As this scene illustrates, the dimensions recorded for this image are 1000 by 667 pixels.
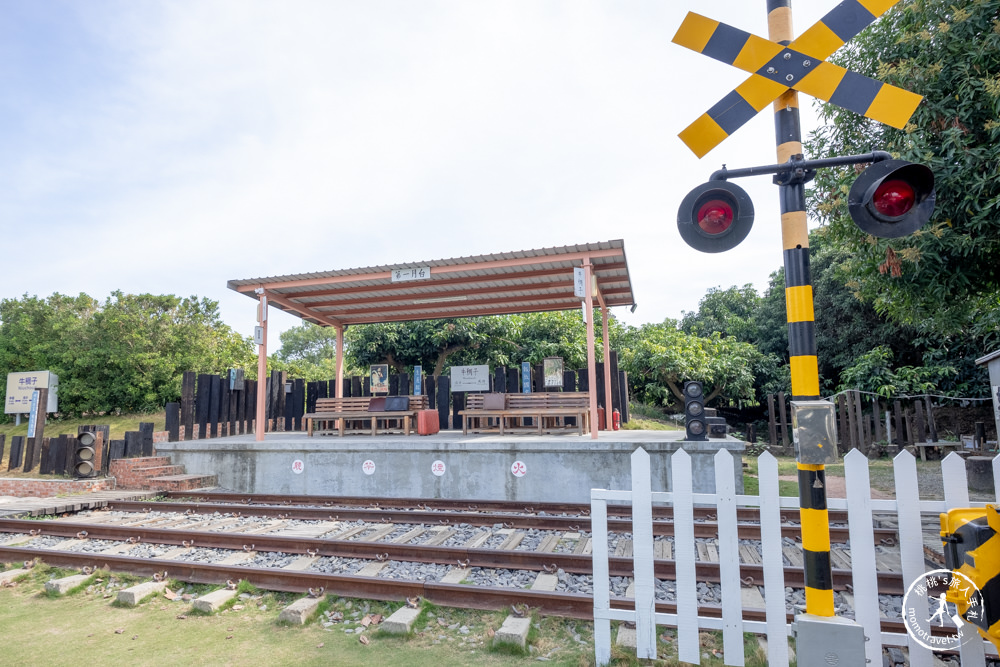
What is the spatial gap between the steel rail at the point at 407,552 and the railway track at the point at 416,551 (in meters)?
0.01

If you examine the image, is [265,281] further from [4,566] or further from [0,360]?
[0,360]

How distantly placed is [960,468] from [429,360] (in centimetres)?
1814

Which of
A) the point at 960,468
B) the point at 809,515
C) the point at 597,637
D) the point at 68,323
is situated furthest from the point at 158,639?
the point at 68,323

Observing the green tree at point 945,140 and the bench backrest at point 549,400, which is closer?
the green tree at point 945,140

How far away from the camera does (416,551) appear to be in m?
5.58

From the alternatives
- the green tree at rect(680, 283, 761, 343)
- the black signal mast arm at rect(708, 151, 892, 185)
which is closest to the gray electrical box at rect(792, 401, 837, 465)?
the black signal mast arm at rect(708, 151, 892, 185)

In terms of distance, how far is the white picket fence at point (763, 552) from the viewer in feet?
9.72

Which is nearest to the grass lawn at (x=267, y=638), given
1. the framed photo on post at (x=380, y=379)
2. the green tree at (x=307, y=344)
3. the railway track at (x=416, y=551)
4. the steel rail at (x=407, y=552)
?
the railway track at (x=416, y=551)

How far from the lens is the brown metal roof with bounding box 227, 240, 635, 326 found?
1016 cm

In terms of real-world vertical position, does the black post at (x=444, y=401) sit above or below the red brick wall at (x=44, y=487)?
above

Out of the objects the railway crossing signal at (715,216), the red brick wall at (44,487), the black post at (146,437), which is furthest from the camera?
the black post at (146,437)

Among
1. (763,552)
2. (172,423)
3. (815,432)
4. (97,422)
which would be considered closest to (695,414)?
(763,552)

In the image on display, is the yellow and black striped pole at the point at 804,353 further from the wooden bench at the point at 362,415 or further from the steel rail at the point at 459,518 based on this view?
the wooden bench at the point at 362,415

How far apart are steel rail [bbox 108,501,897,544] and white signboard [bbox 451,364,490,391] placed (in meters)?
6.77
